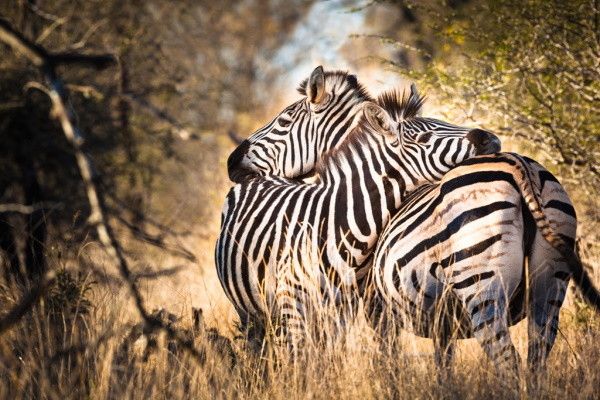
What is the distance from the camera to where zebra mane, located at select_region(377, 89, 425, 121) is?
459 cm

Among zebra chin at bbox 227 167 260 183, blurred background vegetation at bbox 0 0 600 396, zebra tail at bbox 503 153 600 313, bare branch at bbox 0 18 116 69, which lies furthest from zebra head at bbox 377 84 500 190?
bare branch at bbox 0 18 116 69

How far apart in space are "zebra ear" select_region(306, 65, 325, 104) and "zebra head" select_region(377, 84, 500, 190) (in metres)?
0.58

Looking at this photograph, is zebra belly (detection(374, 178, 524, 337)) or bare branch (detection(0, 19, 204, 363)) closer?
bare branch (detection(0, 19, 204, 363))

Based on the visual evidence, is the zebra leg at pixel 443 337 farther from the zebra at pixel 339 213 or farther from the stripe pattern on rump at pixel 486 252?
the zebra at pixel 339 213

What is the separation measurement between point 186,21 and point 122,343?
17.9 meters

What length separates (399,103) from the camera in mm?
4594

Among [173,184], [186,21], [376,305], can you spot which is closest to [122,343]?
[376,305]

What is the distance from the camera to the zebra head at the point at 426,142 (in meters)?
4.23

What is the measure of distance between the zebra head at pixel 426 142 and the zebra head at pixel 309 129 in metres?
0.48

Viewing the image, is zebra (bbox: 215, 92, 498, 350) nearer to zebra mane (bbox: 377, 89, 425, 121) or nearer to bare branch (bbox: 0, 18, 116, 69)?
zebra mane (bbox: 377, 89, 425, 121)

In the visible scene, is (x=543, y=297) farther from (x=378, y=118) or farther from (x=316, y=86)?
(x=316, y=86)

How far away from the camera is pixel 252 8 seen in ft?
81.2

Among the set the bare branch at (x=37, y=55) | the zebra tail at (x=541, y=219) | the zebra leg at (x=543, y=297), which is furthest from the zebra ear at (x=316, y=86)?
the bare branch at (x=37, y=55)

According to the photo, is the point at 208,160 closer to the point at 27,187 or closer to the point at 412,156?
the point at 27,187
